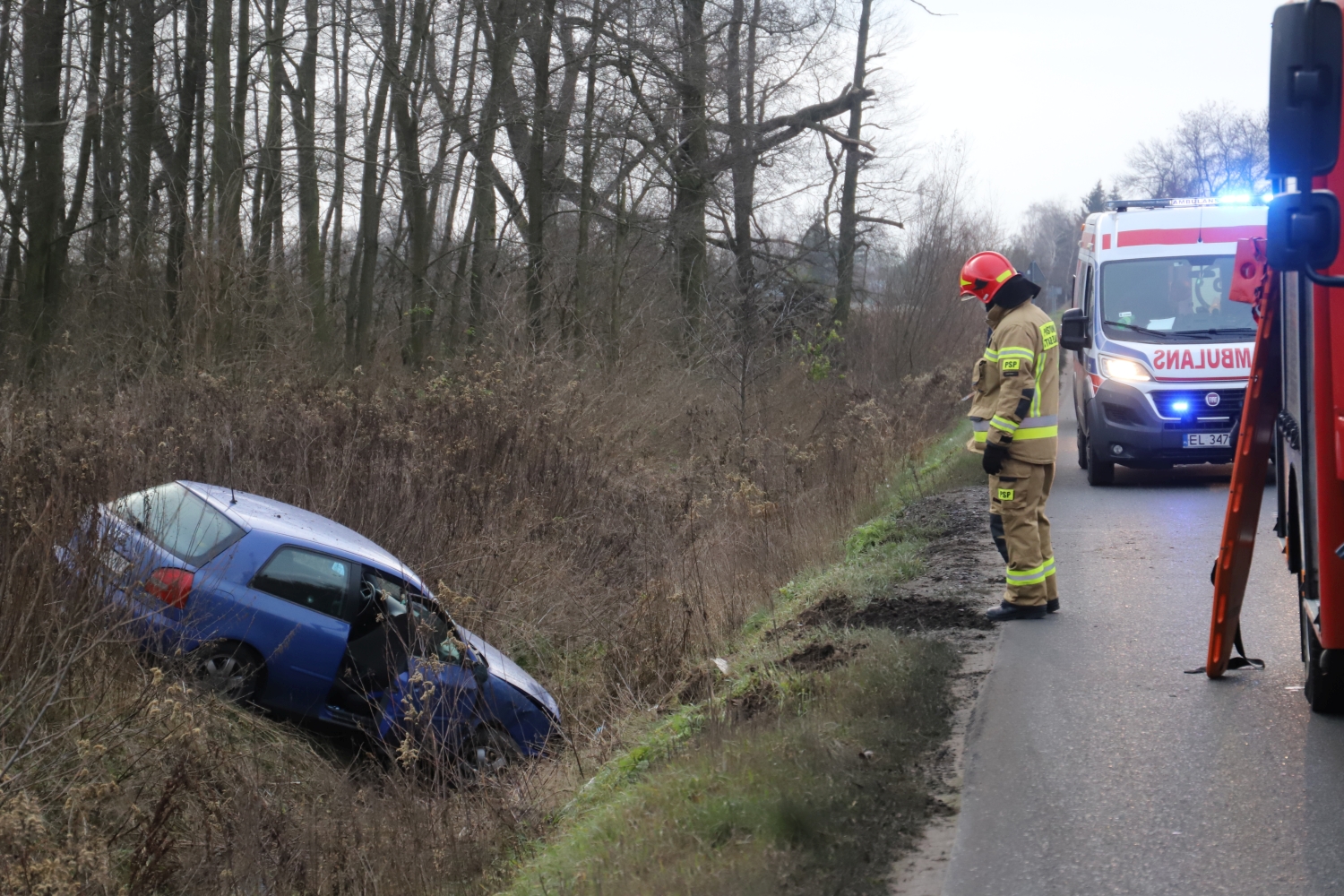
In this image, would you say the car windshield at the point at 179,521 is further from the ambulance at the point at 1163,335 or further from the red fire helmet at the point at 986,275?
the ambulance at the point at 1163,335

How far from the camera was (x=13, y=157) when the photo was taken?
22.2 m

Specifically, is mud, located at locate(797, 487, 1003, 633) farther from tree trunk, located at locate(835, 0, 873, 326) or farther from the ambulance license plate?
tree trunk, located at locate(835, 0, 873, 326)

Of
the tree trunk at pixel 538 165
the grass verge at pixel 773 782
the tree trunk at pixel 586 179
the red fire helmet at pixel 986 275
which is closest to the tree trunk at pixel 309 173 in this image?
the tree trunk at pixel 538 165

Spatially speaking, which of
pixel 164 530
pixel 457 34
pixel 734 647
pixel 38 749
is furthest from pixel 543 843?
pixel 457 34

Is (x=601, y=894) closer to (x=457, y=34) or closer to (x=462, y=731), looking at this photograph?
(x=462, y=731)

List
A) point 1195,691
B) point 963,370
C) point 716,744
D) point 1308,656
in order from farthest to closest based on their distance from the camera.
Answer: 1. point 963,370
2. point 1195,691
3. point 1308,656
4. point 716,744

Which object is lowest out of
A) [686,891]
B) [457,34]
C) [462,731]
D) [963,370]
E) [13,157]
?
[462,731]

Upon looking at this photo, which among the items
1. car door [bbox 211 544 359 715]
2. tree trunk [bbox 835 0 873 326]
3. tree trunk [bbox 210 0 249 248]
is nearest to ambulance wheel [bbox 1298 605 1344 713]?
car door [bbox 211 544 359 715]

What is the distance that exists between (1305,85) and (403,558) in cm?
830

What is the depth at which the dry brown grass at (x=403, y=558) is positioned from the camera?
17.5ft

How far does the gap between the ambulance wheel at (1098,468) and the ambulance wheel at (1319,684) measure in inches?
303

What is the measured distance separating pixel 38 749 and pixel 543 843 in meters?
2.08

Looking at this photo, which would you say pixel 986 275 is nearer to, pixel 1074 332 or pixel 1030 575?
pixel 1030 575

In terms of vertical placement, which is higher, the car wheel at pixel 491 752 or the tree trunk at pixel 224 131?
the tree trunk at pixel 224 131
